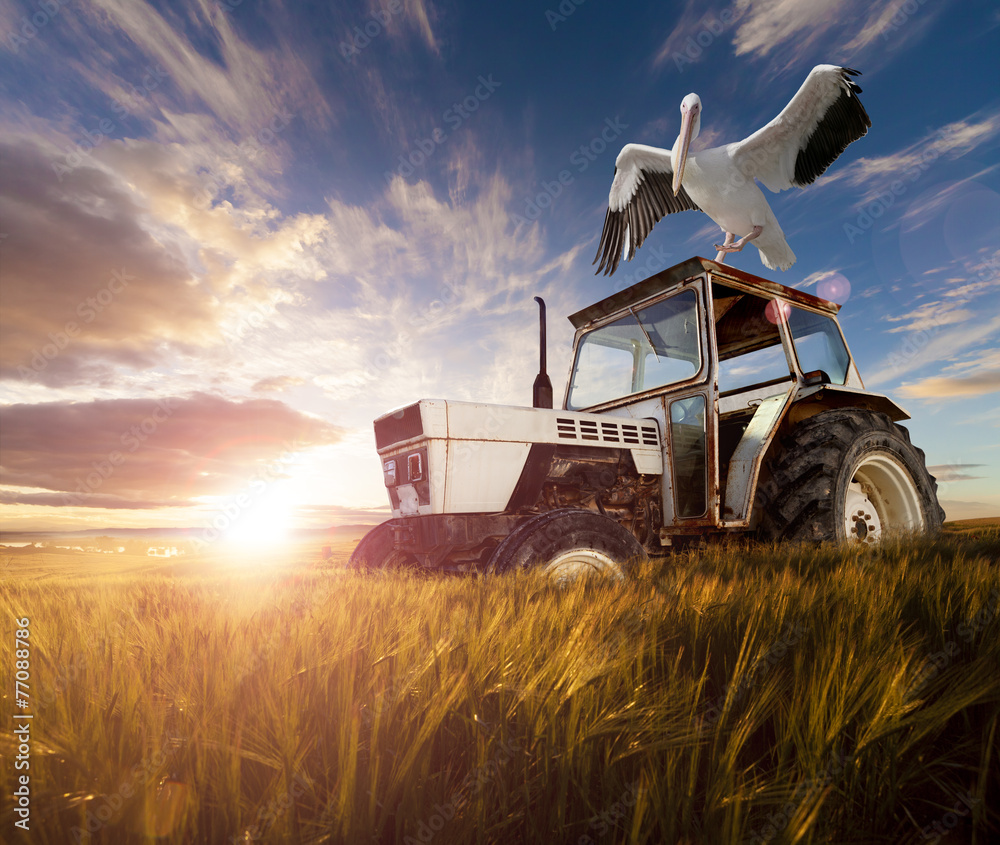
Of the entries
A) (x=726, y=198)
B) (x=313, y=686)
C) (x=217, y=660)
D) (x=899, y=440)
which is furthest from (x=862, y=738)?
(x=726, y=198)

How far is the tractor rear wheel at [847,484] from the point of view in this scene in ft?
12.4

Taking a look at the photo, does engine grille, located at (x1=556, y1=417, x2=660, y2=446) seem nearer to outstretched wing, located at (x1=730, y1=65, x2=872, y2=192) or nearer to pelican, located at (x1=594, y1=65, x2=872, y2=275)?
pelican, located at (x1=594, y1=65, x2=872, y2=275)

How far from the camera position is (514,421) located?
10.7 feet

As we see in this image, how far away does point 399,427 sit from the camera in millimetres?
3412

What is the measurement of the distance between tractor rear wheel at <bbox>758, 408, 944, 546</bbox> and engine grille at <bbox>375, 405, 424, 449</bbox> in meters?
2.74

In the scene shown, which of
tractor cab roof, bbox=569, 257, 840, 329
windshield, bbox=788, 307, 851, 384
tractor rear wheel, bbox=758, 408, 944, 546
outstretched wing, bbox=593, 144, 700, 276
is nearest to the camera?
tractor rear wheel, bbox=758, 408, 944, 546

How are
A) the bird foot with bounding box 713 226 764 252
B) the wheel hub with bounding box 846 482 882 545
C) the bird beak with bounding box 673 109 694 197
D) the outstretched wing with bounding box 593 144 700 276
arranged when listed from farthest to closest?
1. the outstretched wing with bounding box 593 144 700 276
2. the bird beak with bounding box 673 109 694 197
3. the bird foot with bounding box 713 226 764 252
4. the wheel hub with bounding box 846 482 882 545

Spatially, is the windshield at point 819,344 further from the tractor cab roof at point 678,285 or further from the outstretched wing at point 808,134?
the outstretched wing at point 808,134

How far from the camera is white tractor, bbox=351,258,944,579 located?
3107 millimetres

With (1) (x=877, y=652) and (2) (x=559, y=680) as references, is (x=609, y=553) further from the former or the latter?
(2) (x=559, y=680)

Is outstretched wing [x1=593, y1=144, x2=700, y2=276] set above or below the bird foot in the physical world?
above

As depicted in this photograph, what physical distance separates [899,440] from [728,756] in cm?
496

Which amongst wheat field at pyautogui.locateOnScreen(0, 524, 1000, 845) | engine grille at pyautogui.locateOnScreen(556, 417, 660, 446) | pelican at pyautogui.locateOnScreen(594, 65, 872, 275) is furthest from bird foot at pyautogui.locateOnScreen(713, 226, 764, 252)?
wheat field at pyautogui.locateOnScreen(0, 524, 1000, 845)

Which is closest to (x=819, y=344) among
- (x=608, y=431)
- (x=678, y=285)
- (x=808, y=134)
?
(x=678, y=285)
